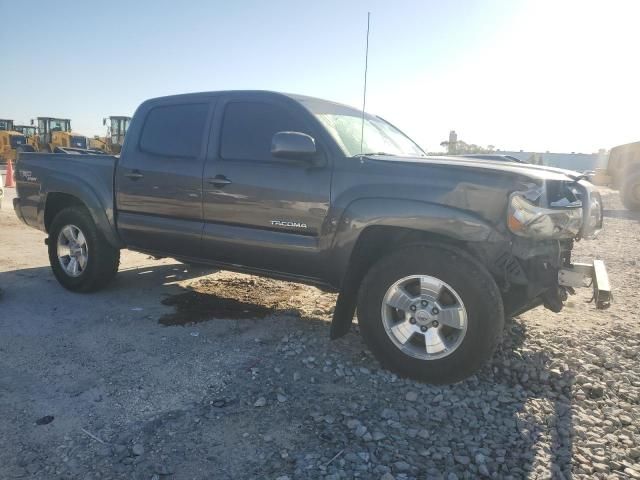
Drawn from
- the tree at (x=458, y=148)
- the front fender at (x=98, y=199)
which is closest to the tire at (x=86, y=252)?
the front fender at (x=98, y=199)

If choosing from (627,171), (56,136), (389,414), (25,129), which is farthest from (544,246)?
(25,129)

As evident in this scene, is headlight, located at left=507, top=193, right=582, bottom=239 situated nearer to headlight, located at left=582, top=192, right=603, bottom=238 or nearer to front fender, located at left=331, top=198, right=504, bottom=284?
front fender, located at left=331, top=198, right=504, bottom=284

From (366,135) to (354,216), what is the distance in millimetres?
1023

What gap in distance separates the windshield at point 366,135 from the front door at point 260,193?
0.20 meters

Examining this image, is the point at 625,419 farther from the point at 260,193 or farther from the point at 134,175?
the point at 134,175

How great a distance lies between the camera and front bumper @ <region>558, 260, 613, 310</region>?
10.5 ft

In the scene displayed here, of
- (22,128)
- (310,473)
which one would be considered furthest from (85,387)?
(22,128)

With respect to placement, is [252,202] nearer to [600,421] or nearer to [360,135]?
[360,135]

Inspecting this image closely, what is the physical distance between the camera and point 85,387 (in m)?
3.19

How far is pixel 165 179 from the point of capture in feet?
14.6

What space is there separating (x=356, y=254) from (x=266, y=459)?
5.08 ft

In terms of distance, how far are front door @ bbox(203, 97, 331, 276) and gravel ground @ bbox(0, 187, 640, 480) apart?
Result: 0.70 metres

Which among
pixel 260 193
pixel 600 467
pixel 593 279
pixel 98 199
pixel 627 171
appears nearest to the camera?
pixel 600 467

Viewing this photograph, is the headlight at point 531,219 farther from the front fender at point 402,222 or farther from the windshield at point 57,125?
the windshield at point 57,125
